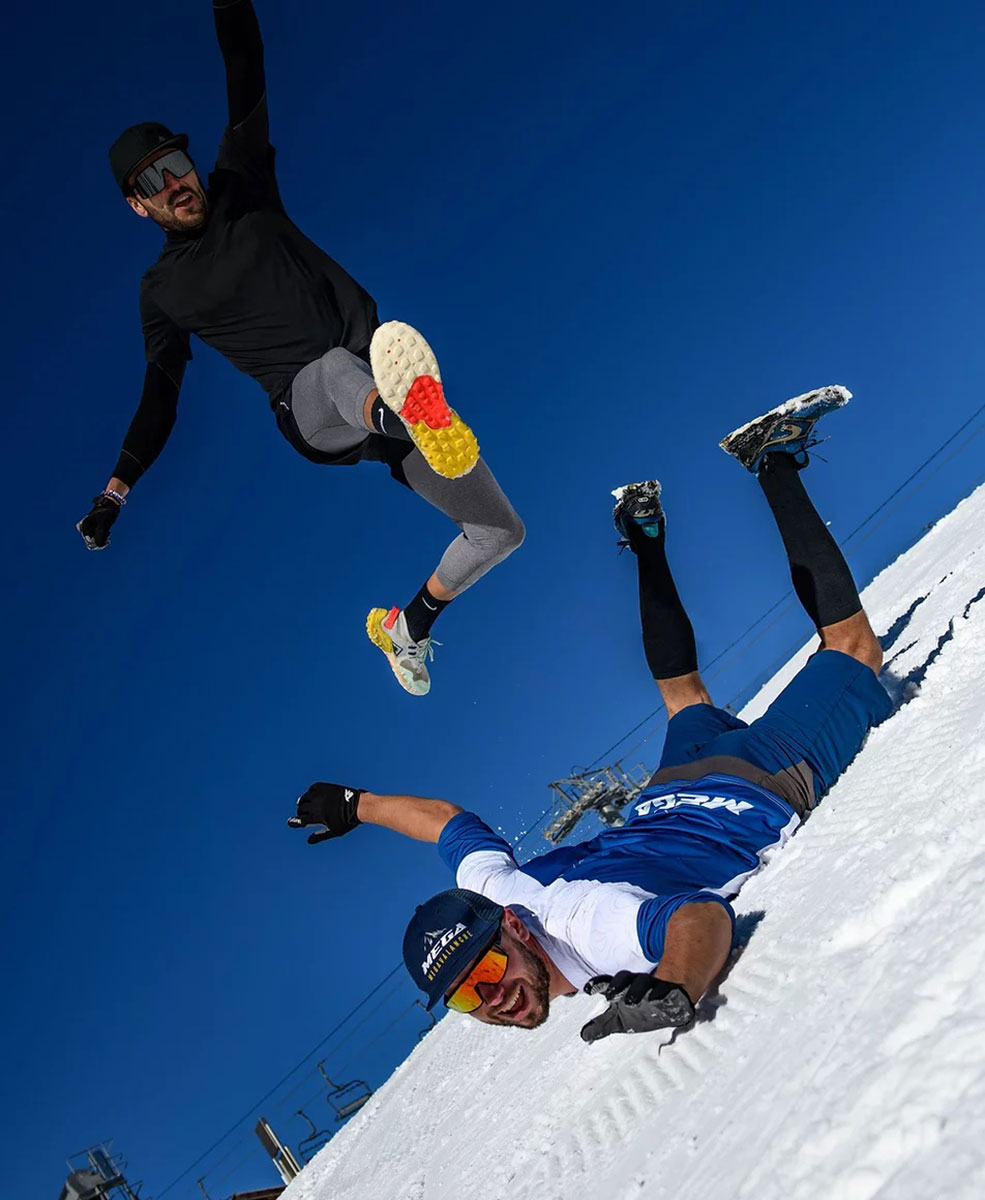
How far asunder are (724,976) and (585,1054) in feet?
2.62

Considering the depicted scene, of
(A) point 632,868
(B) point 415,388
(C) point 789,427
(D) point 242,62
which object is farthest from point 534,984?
(D) point 242,62

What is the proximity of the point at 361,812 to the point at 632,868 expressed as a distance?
1.66 m

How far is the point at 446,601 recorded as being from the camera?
454 centimetres

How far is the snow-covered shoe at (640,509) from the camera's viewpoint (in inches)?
195

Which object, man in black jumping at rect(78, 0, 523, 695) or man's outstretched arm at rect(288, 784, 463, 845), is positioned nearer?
man in black jumping at rect(78, 0, 523, 695)

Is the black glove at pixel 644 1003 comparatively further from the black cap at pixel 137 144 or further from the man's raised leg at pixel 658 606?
the black cap at pixel 137 144

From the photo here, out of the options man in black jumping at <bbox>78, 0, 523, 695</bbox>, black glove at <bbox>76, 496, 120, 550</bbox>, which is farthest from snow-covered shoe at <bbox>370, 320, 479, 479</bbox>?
black glove at <bbox>76, 496, 120, 550</bbox>

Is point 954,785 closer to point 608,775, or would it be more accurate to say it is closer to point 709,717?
point 709,717

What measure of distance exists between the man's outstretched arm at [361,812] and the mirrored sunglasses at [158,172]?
8.73 feet

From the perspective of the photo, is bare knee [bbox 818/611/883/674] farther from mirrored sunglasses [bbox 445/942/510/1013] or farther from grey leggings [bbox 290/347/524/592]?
mirrored sunglasses [bbox 445/942/510/1013]

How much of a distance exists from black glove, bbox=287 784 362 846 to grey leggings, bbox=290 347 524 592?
1200 mm

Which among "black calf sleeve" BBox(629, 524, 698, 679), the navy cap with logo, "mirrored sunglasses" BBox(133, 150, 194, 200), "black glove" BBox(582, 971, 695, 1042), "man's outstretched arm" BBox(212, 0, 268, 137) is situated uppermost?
"man's outstretched arm" BBox(212, 0, 268, 137)

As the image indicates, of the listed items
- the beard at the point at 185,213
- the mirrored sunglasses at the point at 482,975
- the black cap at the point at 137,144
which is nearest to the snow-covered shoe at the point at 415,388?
the beard at the point at 185,213

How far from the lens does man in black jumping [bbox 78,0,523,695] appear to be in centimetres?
362
